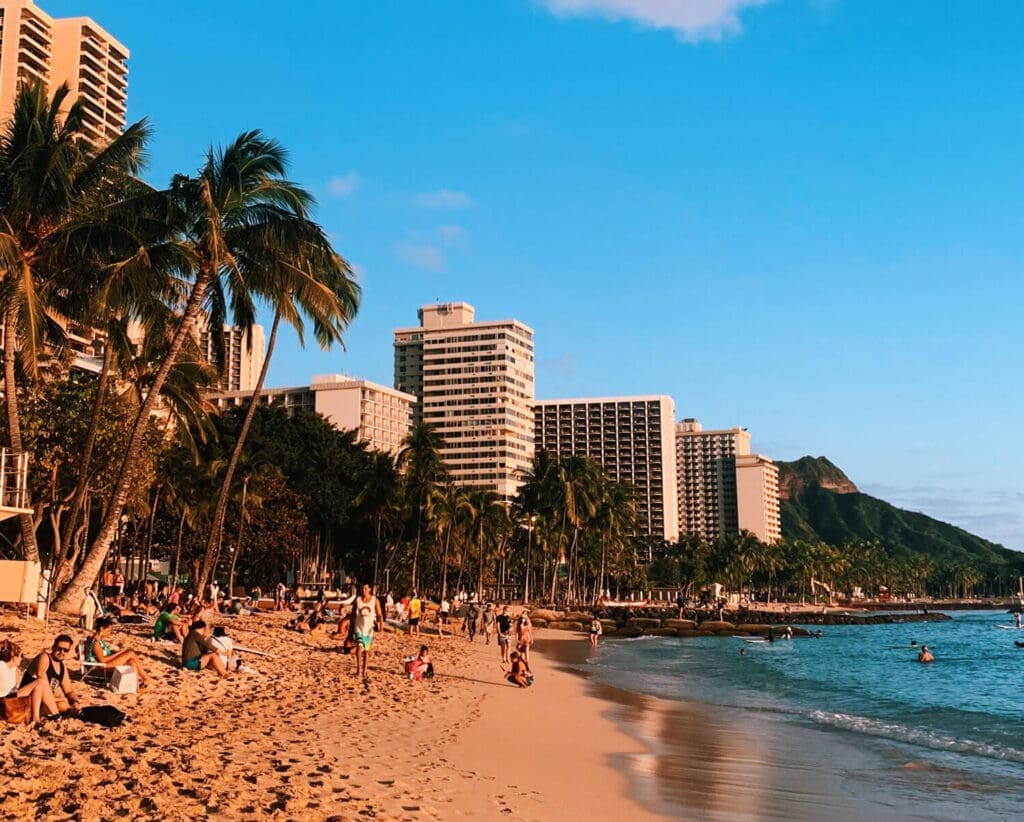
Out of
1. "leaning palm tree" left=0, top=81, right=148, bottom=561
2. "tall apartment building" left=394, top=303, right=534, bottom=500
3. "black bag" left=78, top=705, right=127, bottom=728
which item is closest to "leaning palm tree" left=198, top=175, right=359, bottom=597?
"leaning palm tree" left=0, top=81, right=148, bottom=561

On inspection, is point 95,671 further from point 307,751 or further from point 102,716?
point 307,751

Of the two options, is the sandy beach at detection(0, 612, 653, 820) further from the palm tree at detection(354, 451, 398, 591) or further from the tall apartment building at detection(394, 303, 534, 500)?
the tall apartment building at detection(394, 303, 534, 500)

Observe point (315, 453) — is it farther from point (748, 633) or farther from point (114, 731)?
point (114, 731)

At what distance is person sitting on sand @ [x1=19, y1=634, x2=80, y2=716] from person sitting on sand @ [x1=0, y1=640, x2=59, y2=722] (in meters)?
0.09

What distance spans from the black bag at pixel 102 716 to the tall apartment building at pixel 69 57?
131m

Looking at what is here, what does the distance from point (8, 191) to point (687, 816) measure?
19595mm

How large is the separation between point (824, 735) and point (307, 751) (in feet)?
37.3

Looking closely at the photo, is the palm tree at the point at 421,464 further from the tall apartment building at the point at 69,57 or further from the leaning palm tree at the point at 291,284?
the tall apartment building at the point at 69,57

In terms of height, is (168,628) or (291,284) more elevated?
(291,284)

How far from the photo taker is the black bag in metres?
11.1

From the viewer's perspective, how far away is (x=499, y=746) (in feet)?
44.2

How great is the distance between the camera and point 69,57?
468 feet

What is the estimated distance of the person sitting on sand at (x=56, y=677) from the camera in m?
11.2

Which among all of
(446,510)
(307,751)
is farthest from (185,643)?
(446,510)
